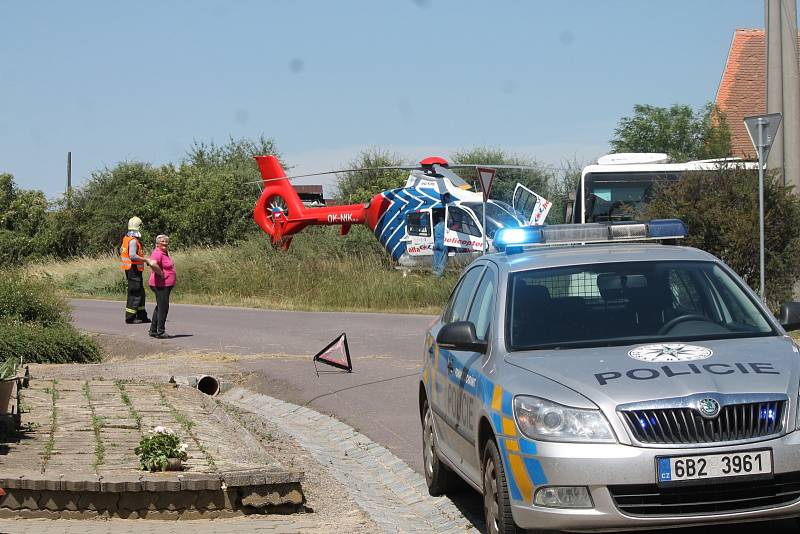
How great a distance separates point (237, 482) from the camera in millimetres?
7801

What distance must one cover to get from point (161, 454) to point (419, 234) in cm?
2646

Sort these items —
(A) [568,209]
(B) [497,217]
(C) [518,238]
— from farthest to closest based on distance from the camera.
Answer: (B) [497,217] → (A) [568,209] → (C) [518,238]

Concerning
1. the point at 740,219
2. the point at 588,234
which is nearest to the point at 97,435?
the point at 588,234

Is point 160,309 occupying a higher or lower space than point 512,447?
lower

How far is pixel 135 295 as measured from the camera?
951 inches

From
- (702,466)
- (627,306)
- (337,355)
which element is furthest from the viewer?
(337,355)

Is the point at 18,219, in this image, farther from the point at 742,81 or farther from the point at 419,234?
the point at 742,81

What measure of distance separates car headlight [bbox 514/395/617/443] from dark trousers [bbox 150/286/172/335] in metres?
15.1

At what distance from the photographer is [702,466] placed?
591 centimetres

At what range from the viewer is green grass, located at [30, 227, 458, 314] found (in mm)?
29672

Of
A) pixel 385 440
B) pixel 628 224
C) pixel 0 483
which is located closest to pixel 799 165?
pixel 385 440

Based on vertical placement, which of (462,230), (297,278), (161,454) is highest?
(462,230)

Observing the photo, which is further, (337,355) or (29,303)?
(29,303)

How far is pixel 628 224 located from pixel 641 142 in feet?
145
